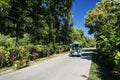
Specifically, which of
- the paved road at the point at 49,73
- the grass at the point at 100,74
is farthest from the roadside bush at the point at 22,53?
the grass at the point at 100,74

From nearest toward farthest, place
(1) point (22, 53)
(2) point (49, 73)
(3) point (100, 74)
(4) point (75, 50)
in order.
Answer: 1. (3) point (100, 74)
2. (2) point (49, 73)
3. (1) point (22, 53)
4. (4) point (75, 50)

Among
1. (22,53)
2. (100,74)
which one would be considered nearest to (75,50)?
(22,53)

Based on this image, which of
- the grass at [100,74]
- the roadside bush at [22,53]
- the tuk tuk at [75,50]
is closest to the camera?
the grass at [100,74]

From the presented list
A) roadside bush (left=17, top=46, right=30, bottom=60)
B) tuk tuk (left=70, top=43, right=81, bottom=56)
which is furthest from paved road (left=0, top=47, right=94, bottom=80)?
tuk tuk (left=70, top=43, right=81, bottom=56)

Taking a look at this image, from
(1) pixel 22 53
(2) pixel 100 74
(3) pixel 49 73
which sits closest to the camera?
(2) pixel 100 74

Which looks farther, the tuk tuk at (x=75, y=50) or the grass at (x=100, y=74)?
the tuk tuk at (x=75, y=50)

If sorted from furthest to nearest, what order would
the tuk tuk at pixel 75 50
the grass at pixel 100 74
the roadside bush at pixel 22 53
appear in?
the tuk tuk at pixel 75 50 → the roadside bush at pixel 22 53 → the grass at pixel 100 74

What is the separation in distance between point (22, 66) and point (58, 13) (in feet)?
94.9

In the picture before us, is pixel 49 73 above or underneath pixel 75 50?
underneath

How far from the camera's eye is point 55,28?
164ft

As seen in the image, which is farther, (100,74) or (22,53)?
(22,53)

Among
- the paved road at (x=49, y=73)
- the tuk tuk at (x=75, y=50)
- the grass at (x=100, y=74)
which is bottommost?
the grass at (x=100, y=74)

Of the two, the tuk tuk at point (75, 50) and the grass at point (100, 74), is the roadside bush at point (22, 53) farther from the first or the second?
the tuk tuk at point (75, 50)

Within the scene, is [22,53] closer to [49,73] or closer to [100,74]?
[49,73]
